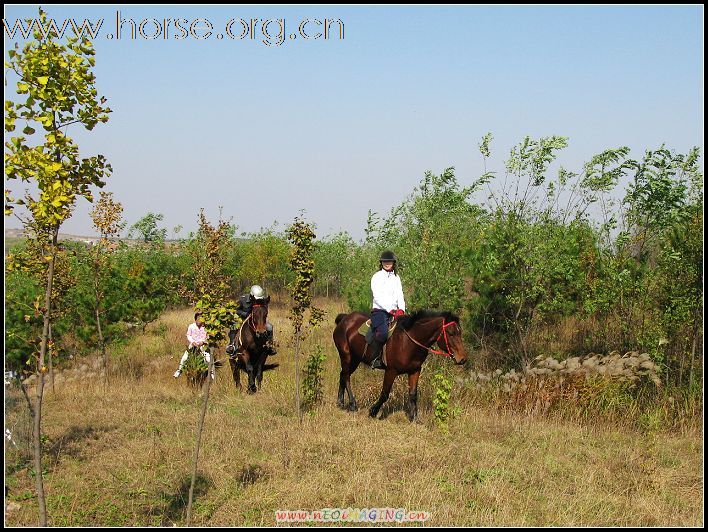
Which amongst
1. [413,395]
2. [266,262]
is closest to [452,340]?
[413,395]

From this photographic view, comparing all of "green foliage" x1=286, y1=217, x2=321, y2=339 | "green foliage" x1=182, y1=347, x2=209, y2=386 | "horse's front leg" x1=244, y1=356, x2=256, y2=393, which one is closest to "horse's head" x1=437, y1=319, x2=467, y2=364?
"green foliage" x1=286, y1=217, x2=321, y2=339

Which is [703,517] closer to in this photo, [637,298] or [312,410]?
[312,410]

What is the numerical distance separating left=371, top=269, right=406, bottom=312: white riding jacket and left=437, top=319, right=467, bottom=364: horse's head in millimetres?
1225

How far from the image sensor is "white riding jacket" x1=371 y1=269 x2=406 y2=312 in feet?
35.6

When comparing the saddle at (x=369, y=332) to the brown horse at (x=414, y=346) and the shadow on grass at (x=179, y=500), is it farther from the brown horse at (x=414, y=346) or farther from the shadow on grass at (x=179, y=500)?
the shadow on grass at (x=179, y=500)

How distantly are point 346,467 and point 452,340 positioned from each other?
3.08 meters

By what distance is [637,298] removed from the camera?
1305 cm

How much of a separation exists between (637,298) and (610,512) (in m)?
7.57

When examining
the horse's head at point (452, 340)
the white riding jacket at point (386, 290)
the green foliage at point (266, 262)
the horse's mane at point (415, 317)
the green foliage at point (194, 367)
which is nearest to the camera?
the horse's head at point (452, 340)

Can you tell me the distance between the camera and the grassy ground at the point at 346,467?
6.56m

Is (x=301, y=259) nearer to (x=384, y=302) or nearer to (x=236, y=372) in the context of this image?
(x=384, y=302)

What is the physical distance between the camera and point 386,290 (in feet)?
35.6

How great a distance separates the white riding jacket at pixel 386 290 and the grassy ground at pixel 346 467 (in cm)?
203

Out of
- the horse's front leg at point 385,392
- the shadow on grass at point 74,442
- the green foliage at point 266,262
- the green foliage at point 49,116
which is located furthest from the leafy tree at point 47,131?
the green foliage at point 266,262
